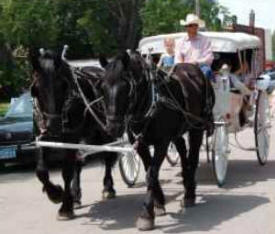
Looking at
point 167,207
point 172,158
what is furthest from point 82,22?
point 167,207

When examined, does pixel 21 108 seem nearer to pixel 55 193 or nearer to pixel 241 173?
pixel 241 173

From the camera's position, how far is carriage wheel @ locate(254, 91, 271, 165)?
12.7 m

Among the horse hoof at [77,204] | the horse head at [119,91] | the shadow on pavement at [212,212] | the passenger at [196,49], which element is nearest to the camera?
the horse head at [119,91]

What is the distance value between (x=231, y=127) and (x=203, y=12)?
106 feet

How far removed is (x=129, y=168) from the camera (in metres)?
11.3

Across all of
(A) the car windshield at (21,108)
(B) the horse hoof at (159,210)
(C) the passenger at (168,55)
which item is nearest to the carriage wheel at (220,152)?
(C) the passenger at (168,55)

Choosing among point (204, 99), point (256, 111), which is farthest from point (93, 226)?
point (256, 111)

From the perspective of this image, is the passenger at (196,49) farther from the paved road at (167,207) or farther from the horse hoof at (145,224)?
the horse hoof at (145,224)

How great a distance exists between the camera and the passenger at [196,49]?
10.4m

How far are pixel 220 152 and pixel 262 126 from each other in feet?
8.00

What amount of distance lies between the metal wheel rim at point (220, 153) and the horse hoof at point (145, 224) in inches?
114

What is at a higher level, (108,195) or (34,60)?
(34,60)

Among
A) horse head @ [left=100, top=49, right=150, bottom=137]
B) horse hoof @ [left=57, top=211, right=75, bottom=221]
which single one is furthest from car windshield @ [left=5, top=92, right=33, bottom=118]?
horse head @ [left=100, top=49, right=150, bottom=137]

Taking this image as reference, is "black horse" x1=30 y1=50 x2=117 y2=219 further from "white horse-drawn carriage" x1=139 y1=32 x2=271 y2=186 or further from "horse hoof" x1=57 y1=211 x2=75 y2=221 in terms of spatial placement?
"white horse-drawn carriage" x1=139 y1=32 x2=271 y2=186
